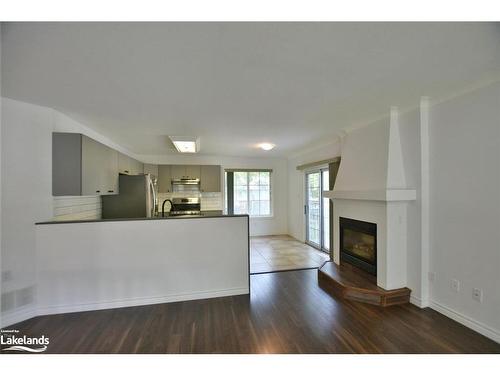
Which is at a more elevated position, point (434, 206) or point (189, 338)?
point (434, 206)

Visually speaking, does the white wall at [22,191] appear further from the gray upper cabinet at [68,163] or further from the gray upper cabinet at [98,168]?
the gray upper cabinet at [98,168]

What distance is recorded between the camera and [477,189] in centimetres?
206

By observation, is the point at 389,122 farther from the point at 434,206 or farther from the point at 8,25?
the point at 8,25

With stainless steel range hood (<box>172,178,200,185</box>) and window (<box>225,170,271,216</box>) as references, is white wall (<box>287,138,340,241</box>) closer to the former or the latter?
window (<box>225,170,271,216</box>)

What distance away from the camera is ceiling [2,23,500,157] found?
1278 millimetres

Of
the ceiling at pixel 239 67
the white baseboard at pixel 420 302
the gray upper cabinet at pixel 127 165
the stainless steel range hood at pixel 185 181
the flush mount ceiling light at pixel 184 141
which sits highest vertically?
the ceiling at pixel 239 67

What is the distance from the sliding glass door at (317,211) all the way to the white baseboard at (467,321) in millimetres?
2406

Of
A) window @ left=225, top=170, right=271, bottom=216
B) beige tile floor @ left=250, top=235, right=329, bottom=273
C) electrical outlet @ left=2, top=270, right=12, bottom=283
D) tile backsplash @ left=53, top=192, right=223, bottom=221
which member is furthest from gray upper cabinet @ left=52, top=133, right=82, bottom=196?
window @ left=225, top=170, right=271, bottom=216

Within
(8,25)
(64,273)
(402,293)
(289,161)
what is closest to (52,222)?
(64,273)

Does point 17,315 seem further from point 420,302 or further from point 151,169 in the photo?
point 420,302

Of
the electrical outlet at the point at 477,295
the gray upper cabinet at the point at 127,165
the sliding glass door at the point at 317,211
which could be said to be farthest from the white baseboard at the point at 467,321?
the gray upper cabinet at the point at 127,165

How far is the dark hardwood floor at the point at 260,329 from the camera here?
187 cm

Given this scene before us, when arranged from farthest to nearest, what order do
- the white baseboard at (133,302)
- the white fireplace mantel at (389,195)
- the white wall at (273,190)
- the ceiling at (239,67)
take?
the white wall at (273,190)
the white fireplace mantel at (389,195)
the white baseboard at (133,302)
the ceiling at (239,67)
